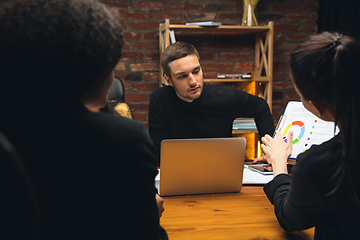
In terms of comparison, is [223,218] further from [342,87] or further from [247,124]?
[247,124]

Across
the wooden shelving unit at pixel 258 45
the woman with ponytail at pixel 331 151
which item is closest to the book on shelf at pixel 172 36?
the wooden shelving unit at pixel 258 45

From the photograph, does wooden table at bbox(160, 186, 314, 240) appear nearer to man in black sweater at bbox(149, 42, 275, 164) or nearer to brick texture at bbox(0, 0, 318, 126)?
man in black sweater at bbox(149, 42, 275, 164)

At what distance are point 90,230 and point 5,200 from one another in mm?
169

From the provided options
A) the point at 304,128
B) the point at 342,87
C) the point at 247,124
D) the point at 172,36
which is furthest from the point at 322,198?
the point at 172,36

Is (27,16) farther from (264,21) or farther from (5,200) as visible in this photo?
(264,21)

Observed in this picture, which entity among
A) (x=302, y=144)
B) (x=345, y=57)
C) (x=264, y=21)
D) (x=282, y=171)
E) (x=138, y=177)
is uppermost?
(x=264, y=21)

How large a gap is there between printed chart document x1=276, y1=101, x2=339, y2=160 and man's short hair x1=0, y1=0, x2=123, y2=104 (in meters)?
1.13

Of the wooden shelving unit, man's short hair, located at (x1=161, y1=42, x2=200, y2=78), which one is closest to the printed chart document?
man's short hair, located at (x1=161, y1=42, x2=200, y2=78)

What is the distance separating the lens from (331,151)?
0.61m

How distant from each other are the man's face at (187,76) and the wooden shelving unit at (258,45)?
587 mm

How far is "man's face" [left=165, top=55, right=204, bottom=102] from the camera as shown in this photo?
1.75 m

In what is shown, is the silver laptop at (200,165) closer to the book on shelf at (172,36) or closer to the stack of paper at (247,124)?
the stack of paper at (247,124)

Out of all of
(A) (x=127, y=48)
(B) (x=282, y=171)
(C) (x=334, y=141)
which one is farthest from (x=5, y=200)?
(A) (x=127, y=48)

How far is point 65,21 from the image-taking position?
16.8 inches
